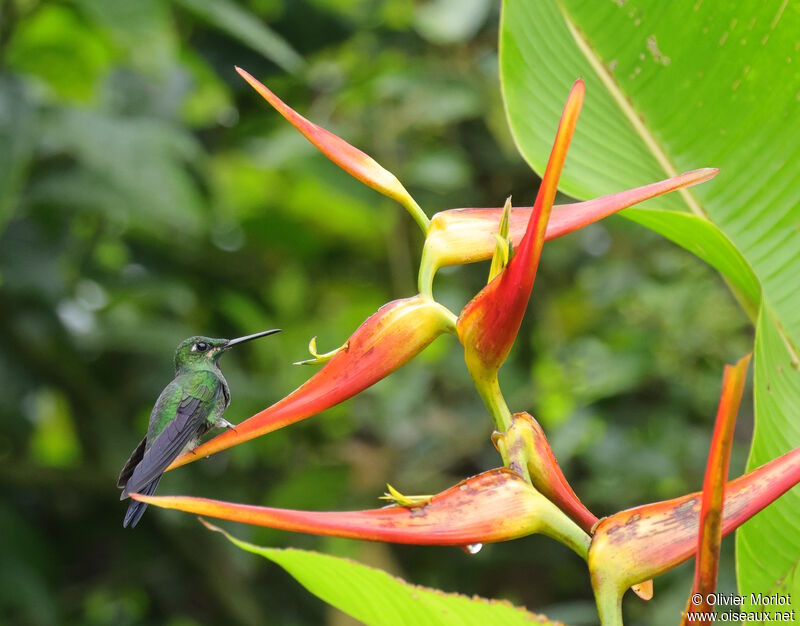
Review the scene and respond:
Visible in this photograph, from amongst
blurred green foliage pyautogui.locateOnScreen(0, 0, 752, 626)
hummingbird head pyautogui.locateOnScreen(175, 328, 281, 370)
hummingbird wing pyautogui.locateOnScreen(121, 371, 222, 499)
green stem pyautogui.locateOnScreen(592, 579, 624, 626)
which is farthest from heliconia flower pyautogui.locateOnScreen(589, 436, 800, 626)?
blurred green foliage pyautogui.locateOnScreen(0, 0, 752, 626)

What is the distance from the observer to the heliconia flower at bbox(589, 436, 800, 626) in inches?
16.8

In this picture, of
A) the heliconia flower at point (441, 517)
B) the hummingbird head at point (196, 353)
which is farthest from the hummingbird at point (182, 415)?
the heliconia flower at point (441, 517)

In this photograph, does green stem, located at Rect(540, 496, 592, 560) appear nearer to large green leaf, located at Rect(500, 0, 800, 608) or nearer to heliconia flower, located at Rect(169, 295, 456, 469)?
heliconia flower, located at Rect(169, 295, 456, 469)

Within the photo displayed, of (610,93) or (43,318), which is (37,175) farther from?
(610,93)

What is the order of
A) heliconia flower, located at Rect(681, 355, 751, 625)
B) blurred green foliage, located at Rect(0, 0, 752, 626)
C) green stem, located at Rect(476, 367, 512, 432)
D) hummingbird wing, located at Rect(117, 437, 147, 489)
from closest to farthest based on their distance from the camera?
heliconia flower, located at Rect(681, 355, 751, 625) → green stem, located at Rect(476, 367, 512, 432) → hummingbird wing, located at Rect(117, 437, 147, 489) → blurred green foliage, located at Rect(0, 0, 752, 626)

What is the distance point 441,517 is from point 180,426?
0.79 ft

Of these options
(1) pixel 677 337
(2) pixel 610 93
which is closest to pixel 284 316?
(1) pixel 677 337

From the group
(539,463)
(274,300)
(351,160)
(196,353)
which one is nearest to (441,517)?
(539,463)

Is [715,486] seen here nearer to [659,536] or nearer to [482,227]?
[659,536]

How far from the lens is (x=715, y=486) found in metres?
0.37

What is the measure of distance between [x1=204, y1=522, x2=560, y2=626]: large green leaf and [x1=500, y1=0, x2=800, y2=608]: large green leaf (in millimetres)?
268

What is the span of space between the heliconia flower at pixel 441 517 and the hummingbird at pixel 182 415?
112mm

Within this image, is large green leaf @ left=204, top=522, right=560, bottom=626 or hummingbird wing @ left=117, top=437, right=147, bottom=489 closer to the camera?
large green leaf @ left=204, top=522, right=560, bottom=626

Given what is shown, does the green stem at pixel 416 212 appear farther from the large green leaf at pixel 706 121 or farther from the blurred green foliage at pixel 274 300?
the blurred green foliage at pixel 274 300
